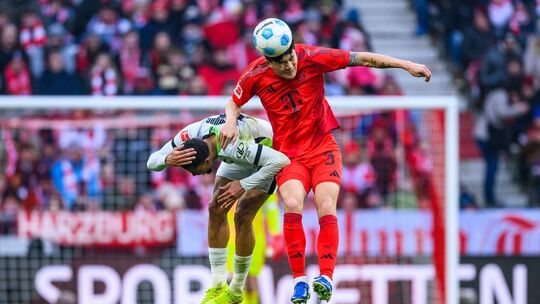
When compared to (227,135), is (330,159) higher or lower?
lower

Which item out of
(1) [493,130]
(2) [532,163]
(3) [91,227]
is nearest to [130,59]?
(3) [91,227]

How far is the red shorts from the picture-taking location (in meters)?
10.5

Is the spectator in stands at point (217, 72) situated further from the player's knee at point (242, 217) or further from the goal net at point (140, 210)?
the player's knee at point (242, 217)

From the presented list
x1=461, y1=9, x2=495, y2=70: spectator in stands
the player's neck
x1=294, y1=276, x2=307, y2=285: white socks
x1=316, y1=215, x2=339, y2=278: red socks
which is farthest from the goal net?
x1=461, y1=9, x2=495, y2=70: spectator in stands

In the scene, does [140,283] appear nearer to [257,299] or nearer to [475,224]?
[257,299]

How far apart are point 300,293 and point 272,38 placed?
189cm

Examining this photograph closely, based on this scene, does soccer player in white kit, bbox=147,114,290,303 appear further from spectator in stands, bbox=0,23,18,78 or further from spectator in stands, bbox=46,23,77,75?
spectator in stands, bbox=0,23,18,78

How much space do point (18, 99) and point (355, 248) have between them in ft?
13.3

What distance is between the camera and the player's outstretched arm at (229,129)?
10305 mm

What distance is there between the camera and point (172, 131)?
14.7 m

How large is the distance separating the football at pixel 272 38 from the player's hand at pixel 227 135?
25.0 inches

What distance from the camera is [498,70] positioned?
64.2 ft

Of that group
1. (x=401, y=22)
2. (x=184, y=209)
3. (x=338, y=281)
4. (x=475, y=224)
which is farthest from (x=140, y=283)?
(x=401, y=22)

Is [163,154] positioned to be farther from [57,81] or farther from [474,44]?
[474,44]
